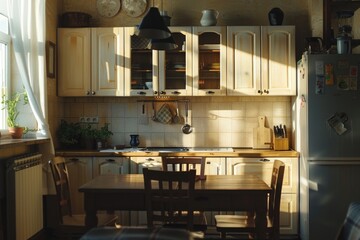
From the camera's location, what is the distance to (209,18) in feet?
15.2

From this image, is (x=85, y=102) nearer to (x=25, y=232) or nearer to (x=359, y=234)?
(x=25, y=232)

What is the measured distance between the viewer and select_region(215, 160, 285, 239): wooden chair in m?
3.14

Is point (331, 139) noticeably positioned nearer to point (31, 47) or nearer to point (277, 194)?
point (277, 194)

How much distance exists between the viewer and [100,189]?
2.94 m

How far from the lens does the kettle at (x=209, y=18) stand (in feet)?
15.2

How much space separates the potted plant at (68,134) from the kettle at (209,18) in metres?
1.80

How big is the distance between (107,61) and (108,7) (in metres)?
0.73

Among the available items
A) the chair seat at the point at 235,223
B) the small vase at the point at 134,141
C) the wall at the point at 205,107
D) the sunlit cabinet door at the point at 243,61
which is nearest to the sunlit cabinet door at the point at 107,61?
the wall at the point at 205,107

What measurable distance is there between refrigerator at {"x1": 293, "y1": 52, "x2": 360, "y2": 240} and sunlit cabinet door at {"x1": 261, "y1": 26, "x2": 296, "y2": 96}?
52cm

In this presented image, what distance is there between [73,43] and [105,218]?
2.12 metres

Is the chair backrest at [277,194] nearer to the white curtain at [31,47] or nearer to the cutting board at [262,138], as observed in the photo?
the cutting board at [262,138]

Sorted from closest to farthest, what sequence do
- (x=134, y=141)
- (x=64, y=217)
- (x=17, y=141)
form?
(x=64, y=217)
(x=17, y=141)
(x=134, y=141)

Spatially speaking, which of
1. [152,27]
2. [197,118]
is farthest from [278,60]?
[152,27]

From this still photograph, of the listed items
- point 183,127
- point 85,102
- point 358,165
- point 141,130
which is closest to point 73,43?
point 85,102
